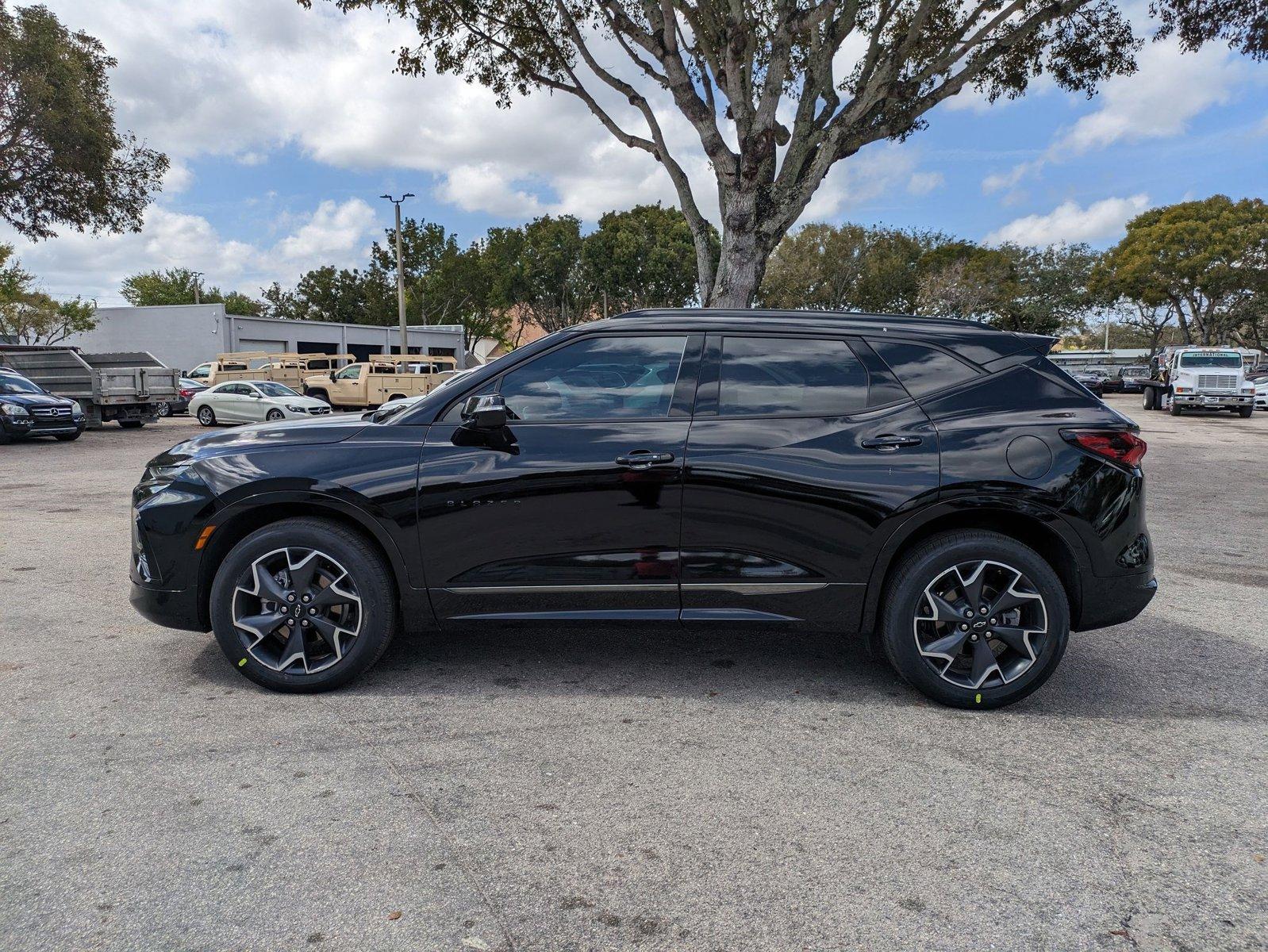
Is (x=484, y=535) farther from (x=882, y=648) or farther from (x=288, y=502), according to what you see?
(x=882, y=648)

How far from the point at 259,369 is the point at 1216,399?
31.5 m

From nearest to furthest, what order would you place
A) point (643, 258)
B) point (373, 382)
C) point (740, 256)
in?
point (740, 256) < point (373, 382) < point (643, 258)

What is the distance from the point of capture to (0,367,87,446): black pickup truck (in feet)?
57.2

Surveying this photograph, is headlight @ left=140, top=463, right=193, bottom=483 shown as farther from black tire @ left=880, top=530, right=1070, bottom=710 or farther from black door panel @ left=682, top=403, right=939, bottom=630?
black tire @ left=880, top=530, right=1070, bottom=710

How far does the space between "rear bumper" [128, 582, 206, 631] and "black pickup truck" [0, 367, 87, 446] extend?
16.8m

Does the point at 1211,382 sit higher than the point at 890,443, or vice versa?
the point at 1211,382

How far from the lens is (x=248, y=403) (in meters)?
23.8

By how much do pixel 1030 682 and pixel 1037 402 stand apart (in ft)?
4.01

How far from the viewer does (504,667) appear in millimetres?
4301

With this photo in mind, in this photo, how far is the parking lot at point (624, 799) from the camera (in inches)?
92.5

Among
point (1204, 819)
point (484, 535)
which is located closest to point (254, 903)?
point (484, 535)

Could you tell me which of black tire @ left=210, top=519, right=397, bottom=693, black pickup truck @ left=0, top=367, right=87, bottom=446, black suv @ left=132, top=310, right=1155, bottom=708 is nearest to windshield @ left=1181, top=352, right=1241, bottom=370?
→ black suv @ left=132, top=310, right=1155, bottom=708

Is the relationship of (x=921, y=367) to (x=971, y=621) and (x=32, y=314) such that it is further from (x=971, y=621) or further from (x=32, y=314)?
(x=32, y=314)

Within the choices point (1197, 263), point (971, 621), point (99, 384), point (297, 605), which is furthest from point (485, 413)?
point (1197, 263)
